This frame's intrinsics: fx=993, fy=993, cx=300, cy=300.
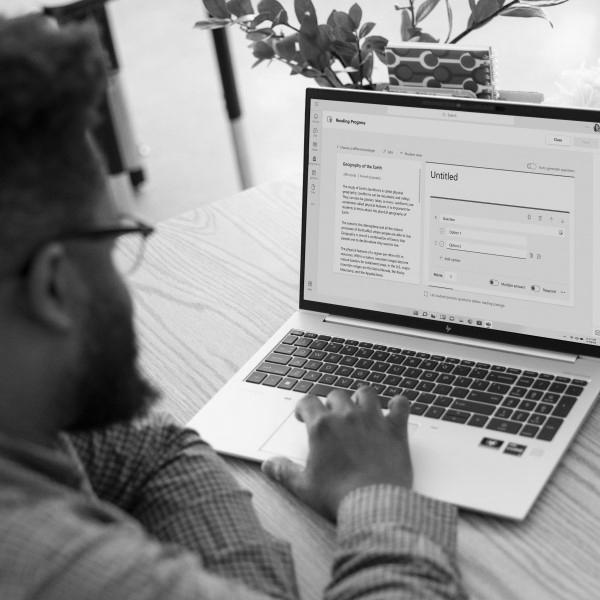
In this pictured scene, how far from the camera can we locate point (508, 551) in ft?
3.11

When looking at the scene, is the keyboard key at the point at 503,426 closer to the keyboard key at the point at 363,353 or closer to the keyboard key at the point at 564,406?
the keyboard key at the point at 564,406

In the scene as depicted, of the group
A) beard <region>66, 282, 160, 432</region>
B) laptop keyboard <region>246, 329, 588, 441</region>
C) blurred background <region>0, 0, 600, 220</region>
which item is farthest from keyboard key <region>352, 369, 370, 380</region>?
blurred background <region>0, 0, 600, 220</region>

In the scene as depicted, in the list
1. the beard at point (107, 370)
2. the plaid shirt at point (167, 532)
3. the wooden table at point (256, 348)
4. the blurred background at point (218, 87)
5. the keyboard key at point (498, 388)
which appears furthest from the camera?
the blurred background at point (218, 87)

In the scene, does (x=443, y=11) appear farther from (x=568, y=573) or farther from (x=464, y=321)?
(x=568, y=573)

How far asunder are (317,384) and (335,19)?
19.5 inches

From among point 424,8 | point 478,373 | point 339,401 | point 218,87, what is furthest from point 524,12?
point 218,87

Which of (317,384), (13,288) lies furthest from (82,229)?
(317,384)

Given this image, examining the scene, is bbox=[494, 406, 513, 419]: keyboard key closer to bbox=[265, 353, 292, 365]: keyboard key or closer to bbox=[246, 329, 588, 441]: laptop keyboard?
bbox=[246, 329, 588, 441]: laptop keyboard

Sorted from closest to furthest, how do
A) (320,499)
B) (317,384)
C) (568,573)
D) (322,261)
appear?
1. (568,573)
2. (320,499)
3. (317,384)
4. (322,261)

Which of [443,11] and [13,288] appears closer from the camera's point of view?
[13,288]

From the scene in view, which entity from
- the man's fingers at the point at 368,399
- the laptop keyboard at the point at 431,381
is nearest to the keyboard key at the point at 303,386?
the laptop keyboard at the point at 431,381

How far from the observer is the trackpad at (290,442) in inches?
43.4

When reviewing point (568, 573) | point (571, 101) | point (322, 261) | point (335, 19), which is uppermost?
point (335, 19)

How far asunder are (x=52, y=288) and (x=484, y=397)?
0.57 meters
